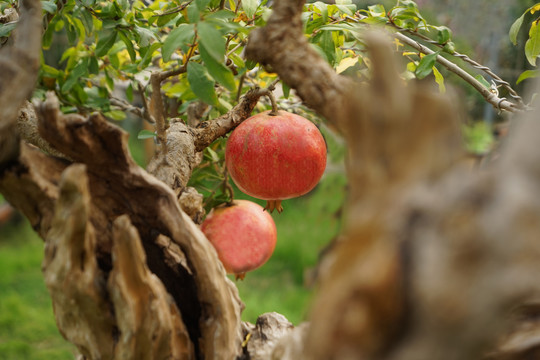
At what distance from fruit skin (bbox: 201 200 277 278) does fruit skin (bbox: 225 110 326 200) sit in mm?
150

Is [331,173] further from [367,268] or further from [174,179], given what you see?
[367,268]

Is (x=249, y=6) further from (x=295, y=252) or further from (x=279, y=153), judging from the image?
(x=295, y=252)

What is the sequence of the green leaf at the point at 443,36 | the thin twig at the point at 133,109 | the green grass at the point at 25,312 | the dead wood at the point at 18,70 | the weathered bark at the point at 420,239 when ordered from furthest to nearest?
the green grass at the point at 25,312 < the thin twig at the point at 133,109 < the green leaf at the point at 443,36 < the dead wood at the point at 18,70 < the weathered bark at the point at 420,239

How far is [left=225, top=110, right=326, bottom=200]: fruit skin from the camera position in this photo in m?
0.76

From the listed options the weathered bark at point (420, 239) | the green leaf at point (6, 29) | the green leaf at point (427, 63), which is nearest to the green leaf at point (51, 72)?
the green leaf at point (6, 29)

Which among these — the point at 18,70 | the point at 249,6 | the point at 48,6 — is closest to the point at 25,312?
the point at 48,6

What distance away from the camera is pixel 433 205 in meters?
0.32

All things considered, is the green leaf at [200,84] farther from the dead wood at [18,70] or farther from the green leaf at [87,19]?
the green leaf at [87,19]

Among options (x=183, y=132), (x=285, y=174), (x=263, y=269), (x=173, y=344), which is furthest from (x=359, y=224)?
(x=263, y=269)

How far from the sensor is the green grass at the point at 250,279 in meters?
2.16

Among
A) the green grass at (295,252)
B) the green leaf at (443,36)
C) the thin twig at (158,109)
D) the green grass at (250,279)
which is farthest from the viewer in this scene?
the green grass at (295,252)

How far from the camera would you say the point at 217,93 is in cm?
103

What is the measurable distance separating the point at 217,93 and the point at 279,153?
32 centimetres

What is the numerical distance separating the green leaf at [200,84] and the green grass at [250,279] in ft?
4.12
